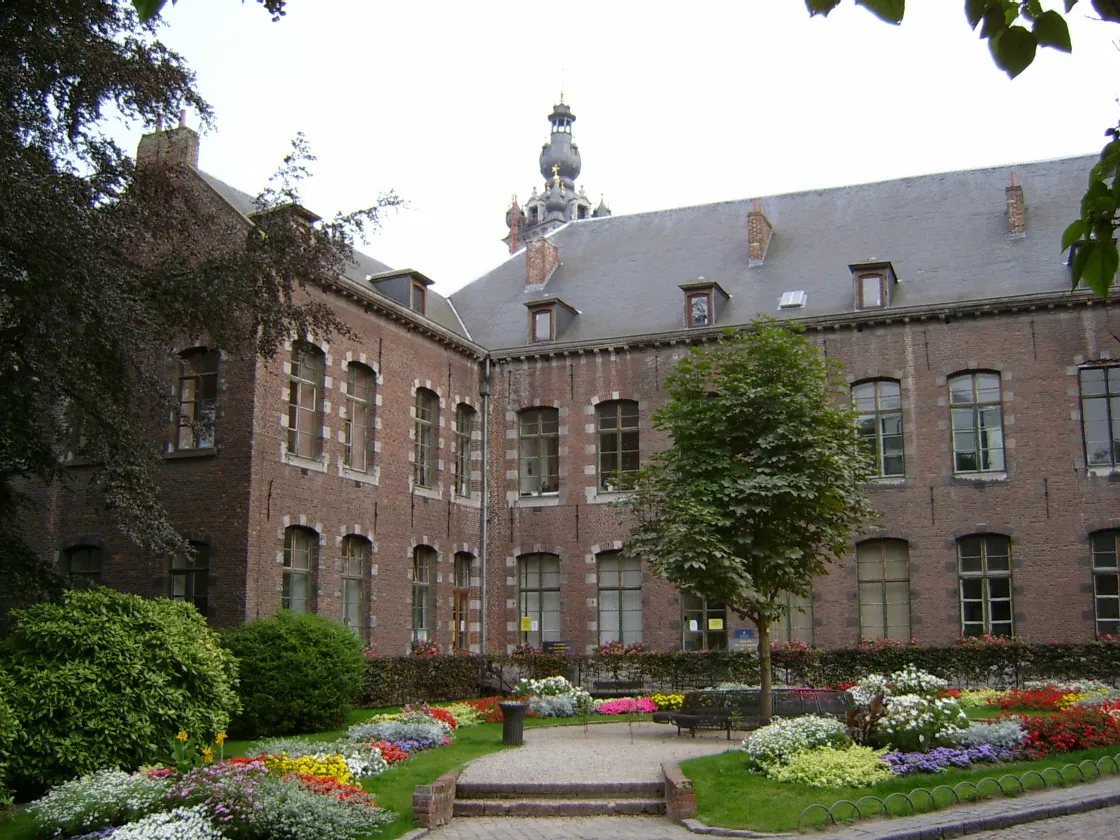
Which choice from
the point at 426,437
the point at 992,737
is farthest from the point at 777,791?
the point at 426,437

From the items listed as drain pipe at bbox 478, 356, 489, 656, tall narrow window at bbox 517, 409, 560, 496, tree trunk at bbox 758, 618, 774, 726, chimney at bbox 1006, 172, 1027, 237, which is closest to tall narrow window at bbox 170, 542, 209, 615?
drain pipe at bbox 478, 356, 489, 656

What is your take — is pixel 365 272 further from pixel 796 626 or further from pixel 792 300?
pixel 796 626

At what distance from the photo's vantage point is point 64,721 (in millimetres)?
12023

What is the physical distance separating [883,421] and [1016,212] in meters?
5.36

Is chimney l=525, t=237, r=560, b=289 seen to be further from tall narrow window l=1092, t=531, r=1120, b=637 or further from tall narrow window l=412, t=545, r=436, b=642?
tall narrow window l=1092, t=531, r=1120, b=637

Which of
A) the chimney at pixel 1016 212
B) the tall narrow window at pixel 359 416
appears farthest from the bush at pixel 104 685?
the chimney at pixel 1016 212

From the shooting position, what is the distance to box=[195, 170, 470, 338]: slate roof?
73.5 feet

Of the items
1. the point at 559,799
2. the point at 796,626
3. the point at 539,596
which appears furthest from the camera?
the point at 539,596

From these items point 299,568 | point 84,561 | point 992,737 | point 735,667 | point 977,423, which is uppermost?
point 977,423

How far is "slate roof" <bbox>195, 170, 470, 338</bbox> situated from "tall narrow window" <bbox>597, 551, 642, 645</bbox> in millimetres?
6189

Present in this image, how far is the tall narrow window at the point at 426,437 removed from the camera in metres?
25.0

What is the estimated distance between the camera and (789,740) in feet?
39.9

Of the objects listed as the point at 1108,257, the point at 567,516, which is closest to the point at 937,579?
the point at 567,516

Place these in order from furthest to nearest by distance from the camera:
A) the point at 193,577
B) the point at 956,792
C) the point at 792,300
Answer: the point at 792,300
the point at 193,577
the point at 956,792
